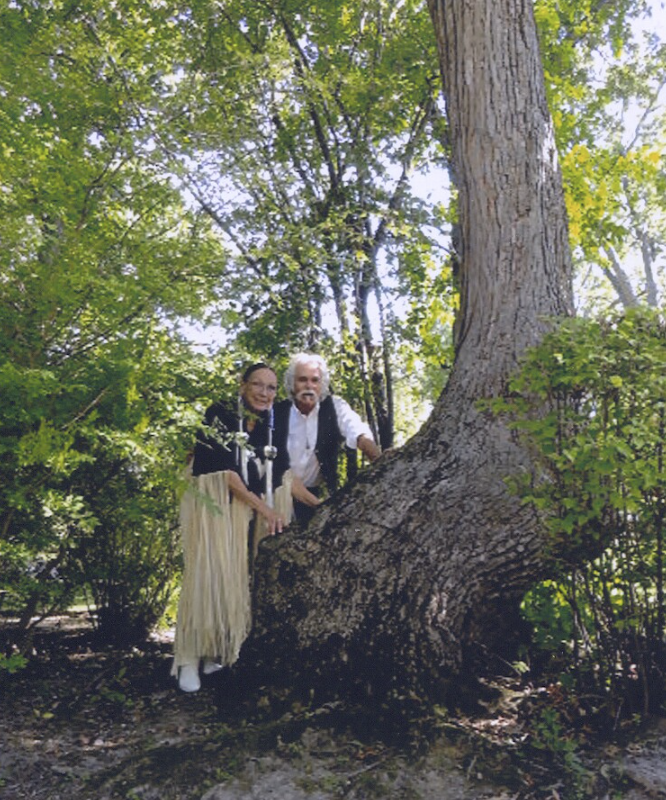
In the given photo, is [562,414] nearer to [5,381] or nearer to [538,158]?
[538,158]

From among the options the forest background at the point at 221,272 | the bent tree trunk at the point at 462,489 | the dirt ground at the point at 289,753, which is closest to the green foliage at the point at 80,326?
the forest background at the point at 221,272

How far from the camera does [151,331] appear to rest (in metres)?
4.00

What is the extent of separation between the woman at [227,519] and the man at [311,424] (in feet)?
0.38

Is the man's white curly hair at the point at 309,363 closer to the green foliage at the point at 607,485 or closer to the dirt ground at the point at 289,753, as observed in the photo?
the green foliage at the point at 607,485

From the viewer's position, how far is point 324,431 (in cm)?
460

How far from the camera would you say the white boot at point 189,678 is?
167 inches

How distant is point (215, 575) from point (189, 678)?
562 millimetres

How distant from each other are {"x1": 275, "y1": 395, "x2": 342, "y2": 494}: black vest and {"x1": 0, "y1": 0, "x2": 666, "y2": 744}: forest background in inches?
13.5

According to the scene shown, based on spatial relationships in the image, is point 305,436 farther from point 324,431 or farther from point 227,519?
point 227,519

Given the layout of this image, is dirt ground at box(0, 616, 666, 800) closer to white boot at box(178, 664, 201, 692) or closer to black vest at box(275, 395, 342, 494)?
white boot at box(178, 664, 201, 692)

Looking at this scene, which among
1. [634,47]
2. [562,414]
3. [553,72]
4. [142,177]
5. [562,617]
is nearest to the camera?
[562,414]

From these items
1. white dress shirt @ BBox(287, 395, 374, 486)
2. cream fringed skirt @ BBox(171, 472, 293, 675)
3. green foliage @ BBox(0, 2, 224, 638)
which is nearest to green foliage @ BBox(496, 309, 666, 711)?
white dress shirt @ BBox(287, 395, 374, 486)

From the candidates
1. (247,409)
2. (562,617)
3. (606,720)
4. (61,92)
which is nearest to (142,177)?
(61,92)

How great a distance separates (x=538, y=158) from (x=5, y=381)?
9.50 feet
